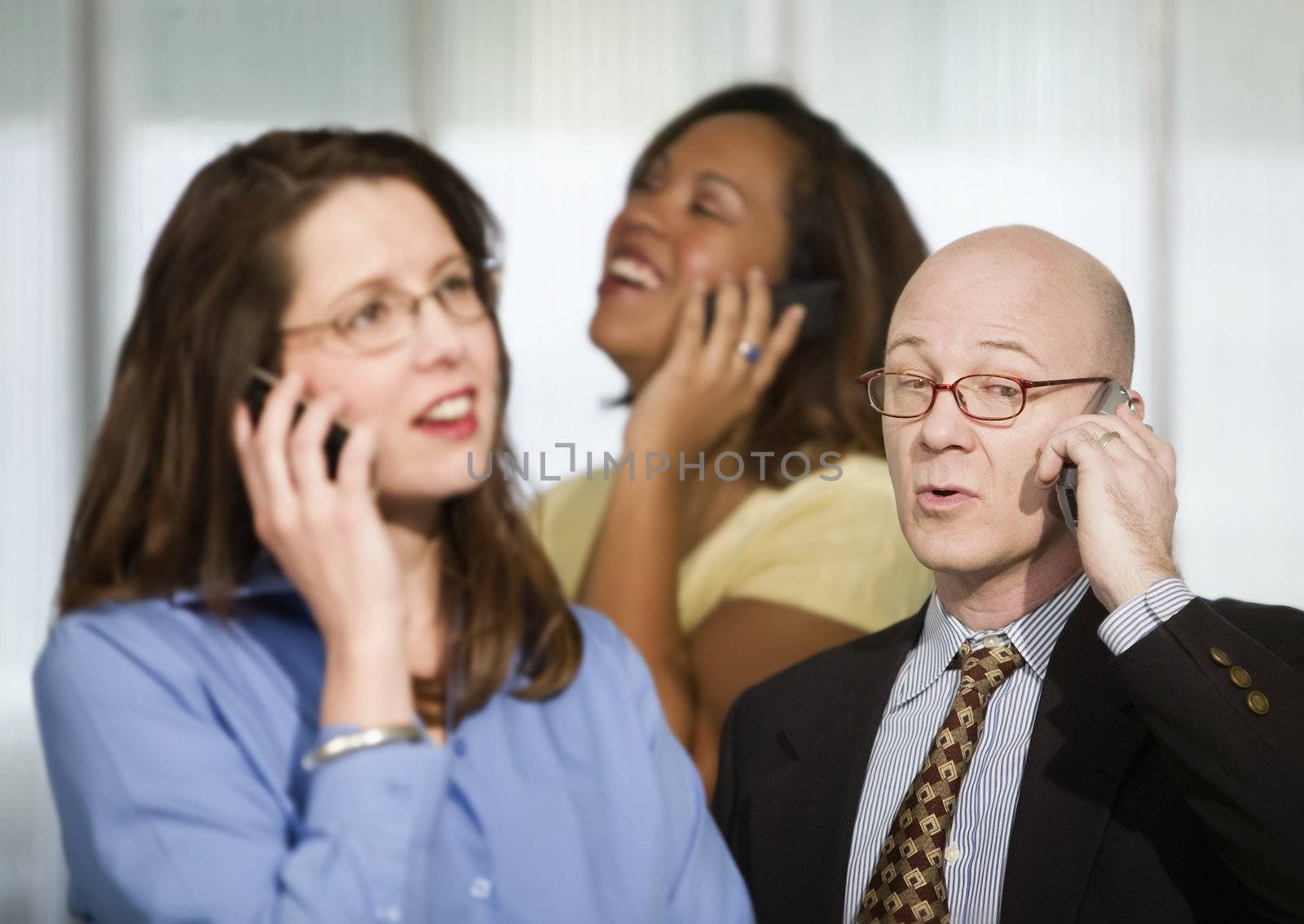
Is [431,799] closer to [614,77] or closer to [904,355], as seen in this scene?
[904,355]

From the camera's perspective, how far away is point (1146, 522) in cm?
129

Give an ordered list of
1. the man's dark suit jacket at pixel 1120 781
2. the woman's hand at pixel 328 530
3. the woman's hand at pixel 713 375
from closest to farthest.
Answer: the man's dark suit jacket at pixel 1120 781 → the woman's hand at pixel 328 530 → the woman's hand at pixel 713 375

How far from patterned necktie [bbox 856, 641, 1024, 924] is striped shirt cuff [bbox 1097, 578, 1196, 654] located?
0.17 meters

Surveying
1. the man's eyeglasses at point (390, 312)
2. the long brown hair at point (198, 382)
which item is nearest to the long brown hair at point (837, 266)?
the man's eyeglasses at point (390, 312)

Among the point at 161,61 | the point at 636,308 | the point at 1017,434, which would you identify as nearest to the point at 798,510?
the point at 636,308

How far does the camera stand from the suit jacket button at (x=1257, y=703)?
120cm

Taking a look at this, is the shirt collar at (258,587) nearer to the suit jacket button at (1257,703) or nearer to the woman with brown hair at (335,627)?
the woman with brown hair at (335,627)

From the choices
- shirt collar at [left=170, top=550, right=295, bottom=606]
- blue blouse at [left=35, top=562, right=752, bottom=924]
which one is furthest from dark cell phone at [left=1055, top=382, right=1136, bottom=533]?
shirt collar at [left=170, top=550, right=295, bottom=606]

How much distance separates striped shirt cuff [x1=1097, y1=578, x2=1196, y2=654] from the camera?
48.8 inches

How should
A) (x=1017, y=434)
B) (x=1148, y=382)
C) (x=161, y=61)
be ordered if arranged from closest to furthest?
1. (x=1017, y=434)
2. (x=1148, y=382)
3. (x=161, y=61)

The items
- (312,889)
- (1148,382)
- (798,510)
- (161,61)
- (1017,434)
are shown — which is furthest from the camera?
(161,61)

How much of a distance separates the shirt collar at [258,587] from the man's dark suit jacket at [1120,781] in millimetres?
527

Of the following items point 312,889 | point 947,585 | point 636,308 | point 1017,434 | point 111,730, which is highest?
point 636,308

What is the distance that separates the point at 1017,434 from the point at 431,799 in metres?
0.61
